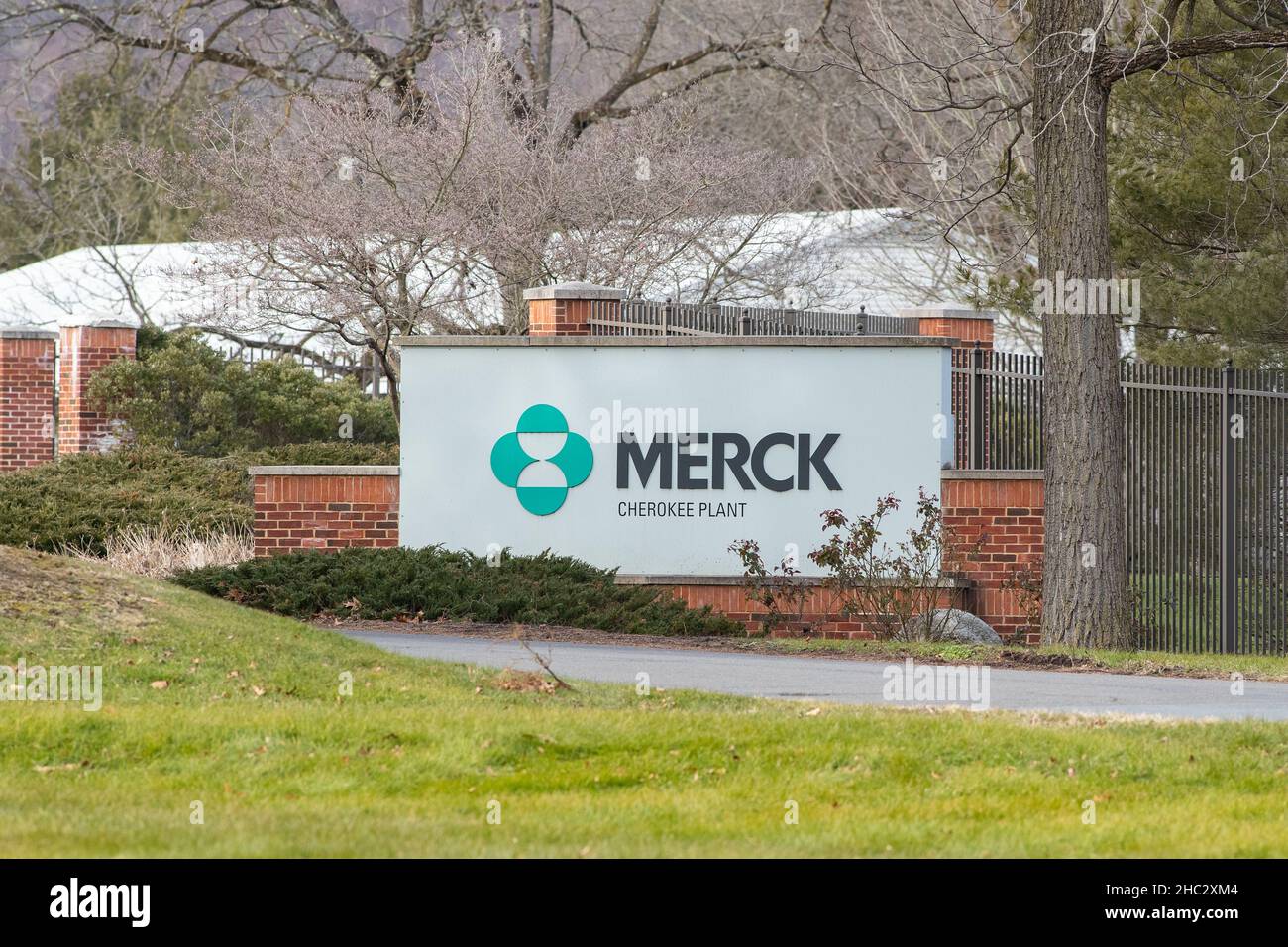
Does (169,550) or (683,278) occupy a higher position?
(683,278)

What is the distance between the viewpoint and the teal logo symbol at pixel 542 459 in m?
15.6

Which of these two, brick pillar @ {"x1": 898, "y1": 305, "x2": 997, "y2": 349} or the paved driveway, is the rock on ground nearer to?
the paved driveway

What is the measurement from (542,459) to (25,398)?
12252 millimetres

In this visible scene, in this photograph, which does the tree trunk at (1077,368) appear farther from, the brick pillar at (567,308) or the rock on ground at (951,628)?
the brick pillar at (567,308)

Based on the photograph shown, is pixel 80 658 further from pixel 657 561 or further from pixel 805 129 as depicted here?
pixel 805 129

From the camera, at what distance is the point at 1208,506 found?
1509 centimetres

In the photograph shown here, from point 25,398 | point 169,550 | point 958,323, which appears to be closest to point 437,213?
point 958,323

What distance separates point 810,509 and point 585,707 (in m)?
6.67

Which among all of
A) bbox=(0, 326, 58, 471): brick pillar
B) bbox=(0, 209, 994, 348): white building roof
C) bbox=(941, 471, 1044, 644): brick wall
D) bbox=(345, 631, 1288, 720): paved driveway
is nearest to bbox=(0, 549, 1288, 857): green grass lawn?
bbox=(345, 631, 1288, 720): paved driveway

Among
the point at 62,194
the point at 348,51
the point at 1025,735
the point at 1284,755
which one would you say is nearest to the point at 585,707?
the point at 1025,735

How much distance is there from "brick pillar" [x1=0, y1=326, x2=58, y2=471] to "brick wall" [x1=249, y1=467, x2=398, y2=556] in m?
10.3

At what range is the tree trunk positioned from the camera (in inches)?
533

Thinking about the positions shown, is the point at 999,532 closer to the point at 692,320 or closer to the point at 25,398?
the point at 692,320

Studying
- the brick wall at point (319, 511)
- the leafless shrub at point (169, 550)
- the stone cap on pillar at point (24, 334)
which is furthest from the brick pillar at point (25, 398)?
the brick wall at point (319, 511)
